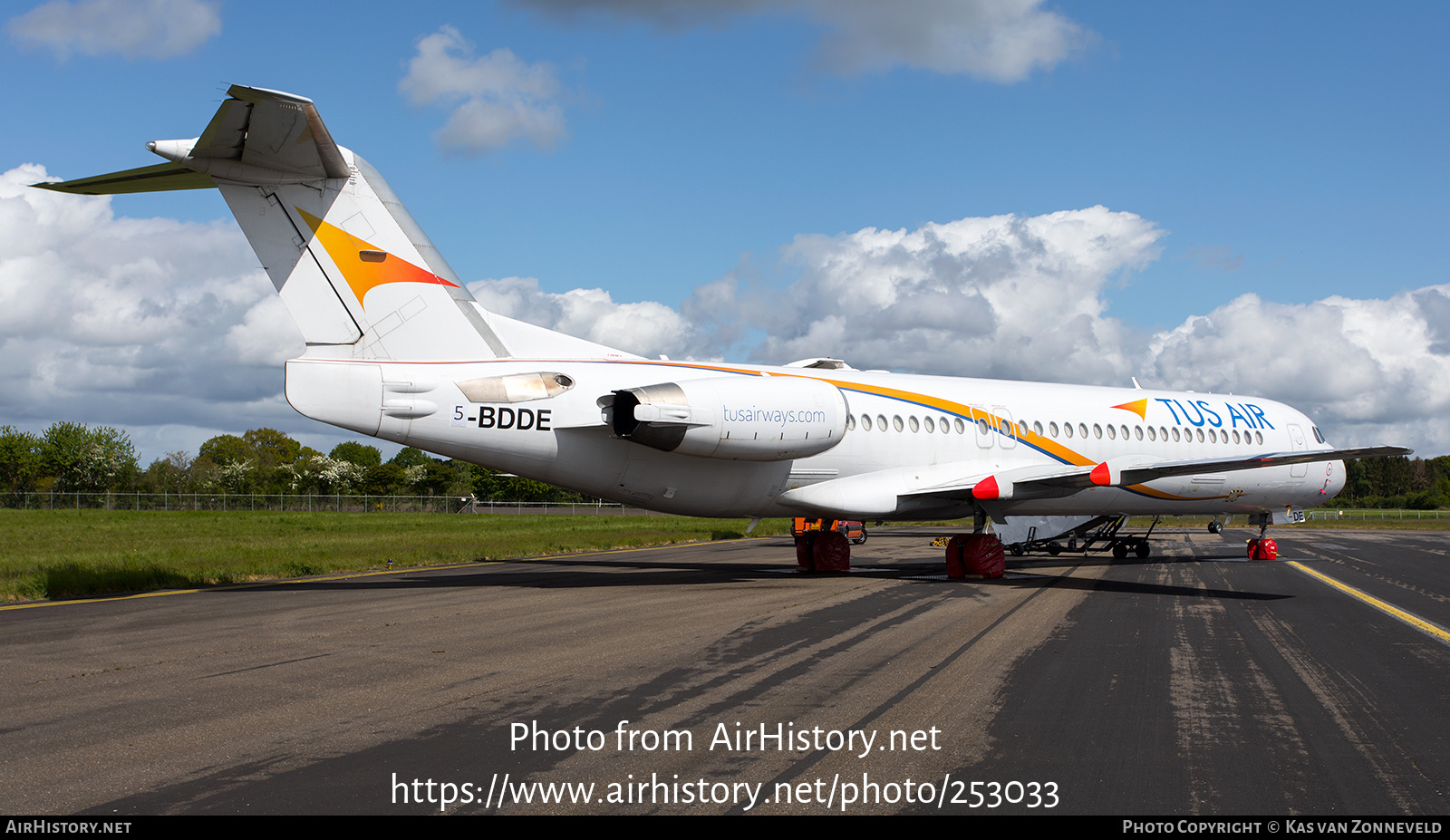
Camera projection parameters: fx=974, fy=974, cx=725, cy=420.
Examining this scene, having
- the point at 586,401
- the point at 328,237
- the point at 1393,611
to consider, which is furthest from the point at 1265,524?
the point at 328,237

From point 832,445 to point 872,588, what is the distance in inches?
109

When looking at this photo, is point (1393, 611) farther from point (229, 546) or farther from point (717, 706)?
point (229, 546)

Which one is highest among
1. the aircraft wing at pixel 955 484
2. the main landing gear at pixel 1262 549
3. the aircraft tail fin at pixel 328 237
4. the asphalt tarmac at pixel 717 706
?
the aircraft tail fin at pixel 328 237

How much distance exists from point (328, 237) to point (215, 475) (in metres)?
98.8

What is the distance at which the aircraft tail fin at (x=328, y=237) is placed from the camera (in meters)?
13.0

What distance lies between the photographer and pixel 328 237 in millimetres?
14336

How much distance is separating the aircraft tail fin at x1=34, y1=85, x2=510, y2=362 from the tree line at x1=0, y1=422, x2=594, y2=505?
61066 mm

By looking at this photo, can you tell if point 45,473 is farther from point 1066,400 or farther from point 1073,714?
point 1073,714

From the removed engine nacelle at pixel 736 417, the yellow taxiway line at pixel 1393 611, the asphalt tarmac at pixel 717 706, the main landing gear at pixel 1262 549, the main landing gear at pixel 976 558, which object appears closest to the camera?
the asphalt tarmac at pixel 717 706

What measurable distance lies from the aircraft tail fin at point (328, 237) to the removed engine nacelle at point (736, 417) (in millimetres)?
2656

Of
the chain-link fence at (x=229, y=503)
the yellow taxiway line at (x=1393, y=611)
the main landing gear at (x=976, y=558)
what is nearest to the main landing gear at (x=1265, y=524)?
the yellow taxiway line at (x=1393, y=611)

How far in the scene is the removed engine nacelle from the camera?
15.3 meters

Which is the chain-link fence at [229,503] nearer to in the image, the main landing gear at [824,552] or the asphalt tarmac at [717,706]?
the main landing gear at [824,552]

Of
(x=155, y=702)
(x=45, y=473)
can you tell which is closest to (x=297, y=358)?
(x=155, y=702)
